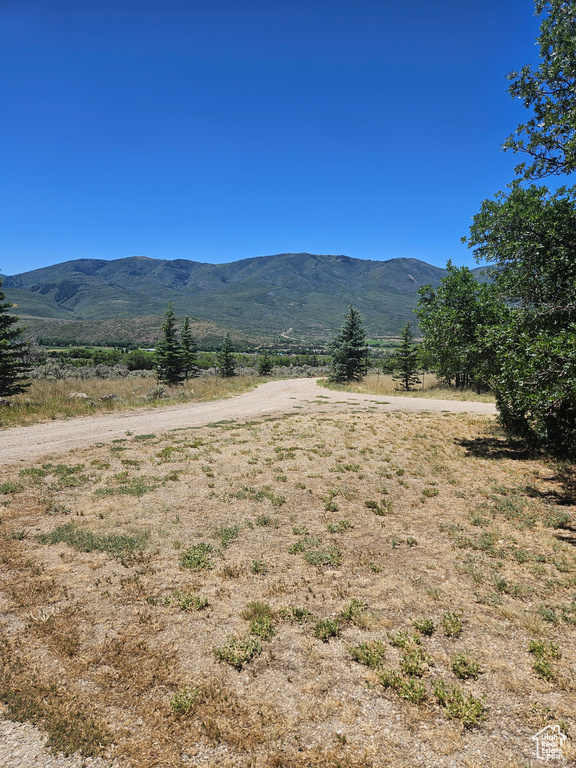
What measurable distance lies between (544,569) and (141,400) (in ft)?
62.1

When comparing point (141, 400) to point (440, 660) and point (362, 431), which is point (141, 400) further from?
point (440, 660)

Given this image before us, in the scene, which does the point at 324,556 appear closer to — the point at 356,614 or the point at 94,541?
the point at 356,614

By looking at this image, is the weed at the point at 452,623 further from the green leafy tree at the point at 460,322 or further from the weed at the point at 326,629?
the green leafy tree at the point at 460,322

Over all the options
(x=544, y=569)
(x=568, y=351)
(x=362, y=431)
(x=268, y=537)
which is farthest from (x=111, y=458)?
(x=568, y=351)

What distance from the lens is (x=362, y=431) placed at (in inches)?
521

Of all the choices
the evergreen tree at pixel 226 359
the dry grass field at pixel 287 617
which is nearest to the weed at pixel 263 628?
the dry grass field at pixel 287 617

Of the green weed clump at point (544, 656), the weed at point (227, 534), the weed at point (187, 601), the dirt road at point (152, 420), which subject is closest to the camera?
the green weed clump at point (544, 656)

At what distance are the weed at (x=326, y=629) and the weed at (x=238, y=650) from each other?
648mm

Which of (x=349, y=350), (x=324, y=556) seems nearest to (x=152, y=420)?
(x=324, y=556)

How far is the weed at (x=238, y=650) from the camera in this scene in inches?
133

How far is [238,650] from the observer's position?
3498 mm

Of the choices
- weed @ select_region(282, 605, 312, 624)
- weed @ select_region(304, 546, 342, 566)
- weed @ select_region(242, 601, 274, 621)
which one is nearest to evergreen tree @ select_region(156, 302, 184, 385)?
weed @ select_region(304, 546, 342, 566)

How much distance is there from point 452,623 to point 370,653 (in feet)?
3.50

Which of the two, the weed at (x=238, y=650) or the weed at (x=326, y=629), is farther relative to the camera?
the weed at (x=326, y=629)
